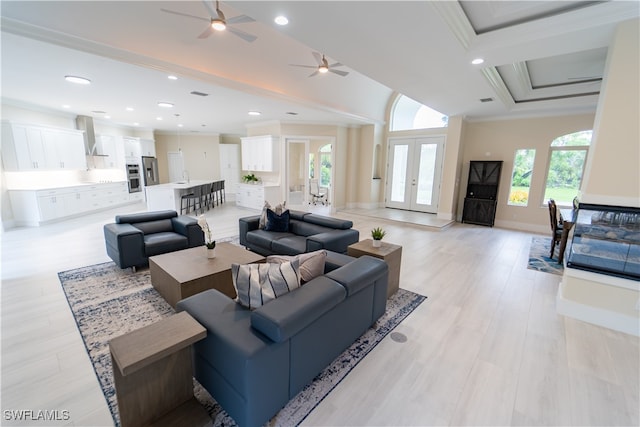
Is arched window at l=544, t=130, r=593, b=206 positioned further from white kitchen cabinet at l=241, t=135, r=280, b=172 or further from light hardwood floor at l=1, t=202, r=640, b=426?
white kitchen cabinet at l=241, t=135, r=280, b=172

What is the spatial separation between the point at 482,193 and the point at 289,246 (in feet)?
19.6

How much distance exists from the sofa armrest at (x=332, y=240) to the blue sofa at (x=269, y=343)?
141 centimetres

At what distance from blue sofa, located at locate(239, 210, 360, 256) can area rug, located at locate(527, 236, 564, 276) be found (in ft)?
9.72

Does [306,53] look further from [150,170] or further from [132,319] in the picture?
[150,170]

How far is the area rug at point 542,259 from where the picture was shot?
4121 mm

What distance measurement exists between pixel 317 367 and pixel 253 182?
751 cm

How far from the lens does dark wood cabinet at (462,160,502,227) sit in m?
6.84

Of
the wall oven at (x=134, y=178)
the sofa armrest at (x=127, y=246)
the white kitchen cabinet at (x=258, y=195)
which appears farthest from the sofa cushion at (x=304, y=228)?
the wall oven at (x=134, y=178)

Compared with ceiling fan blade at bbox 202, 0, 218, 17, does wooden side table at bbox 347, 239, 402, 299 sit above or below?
below

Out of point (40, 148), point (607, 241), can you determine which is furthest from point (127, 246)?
point (607, 241)

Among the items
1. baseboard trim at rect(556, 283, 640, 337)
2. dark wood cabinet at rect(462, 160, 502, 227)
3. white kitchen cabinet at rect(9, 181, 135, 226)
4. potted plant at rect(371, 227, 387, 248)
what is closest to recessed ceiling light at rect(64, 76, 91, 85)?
white kitchen cabinet at rect(9, 181, 135, 226)

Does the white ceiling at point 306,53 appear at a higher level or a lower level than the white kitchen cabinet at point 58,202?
higher

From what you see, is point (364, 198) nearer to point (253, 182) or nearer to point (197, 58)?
point (253, 182)

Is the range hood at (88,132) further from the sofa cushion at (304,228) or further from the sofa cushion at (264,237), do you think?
the sofa cushion at (304,228)
